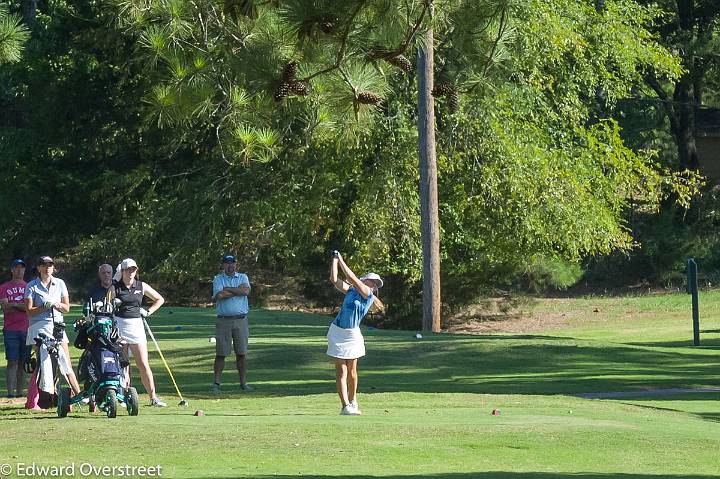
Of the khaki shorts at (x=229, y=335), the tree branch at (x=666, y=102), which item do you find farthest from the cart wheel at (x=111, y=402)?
the tree branch at (x=666, y=102)

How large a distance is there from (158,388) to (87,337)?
5.46 m

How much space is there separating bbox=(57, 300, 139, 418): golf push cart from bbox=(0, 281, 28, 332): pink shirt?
2483mm

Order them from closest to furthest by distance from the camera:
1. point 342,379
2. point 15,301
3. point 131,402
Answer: point 131,402 < point 342,379 < point 15,301

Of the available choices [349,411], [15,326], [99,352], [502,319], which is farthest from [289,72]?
[502,319]

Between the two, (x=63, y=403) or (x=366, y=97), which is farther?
(x=63, y=403)

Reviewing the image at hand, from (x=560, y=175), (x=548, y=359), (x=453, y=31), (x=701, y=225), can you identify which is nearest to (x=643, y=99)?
(x=701, y=225)

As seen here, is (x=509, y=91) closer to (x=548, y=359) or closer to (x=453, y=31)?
(x=548, y=359)

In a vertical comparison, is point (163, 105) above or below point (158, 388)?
above

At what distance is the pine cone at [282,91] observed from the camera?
11.1 m

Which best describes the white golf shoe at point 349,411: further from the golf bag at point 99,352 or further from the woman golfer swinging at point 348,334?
the golf bag at point 99,352

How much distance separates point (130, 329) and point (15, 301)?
6.87ft

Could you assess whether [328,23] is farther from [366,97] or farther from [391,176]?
[391,176]

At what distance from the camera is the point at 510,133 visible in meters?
33.4

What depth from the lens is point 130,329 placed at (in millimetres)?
14727
